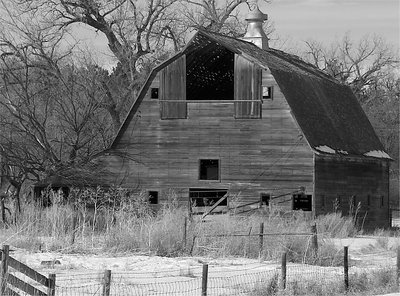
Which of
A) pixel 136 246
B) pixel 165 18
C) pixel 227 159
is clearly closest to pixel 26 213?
pixel 136 246

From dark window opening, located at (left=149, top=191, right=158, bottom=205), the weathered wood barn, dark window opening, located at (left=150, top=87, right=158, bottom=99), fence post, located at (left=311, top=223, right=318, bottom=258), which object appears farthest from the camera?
dark window opening, located at (left=150, top=87, right=158, bottom=99)

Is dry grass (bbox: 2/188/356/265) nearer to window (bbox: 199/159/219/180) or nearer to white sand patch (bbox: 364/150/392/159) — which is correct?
window (bbox: 199/159/219/180)

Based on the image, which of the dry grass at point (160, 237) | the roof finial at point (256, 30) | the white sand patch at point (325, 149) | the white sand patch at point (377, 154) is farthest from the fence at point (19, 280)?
the roof finial at point (256, 30)

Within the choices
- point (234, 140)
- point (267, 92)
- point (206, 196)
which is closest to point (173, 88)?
point (234, 140)

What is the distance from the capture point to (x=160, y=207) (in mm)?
38812

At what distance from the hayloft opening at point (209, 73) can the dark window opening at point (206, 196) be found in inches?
156

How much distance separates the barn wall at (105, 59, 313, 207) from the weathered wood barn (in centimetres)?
4

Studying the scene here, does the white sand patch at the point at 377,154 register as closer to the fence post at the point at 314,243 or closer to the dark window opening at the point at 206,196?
the dark window opening at the point at 206,196

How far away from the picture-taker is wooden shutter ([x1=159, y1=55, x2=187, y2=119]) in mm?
38750

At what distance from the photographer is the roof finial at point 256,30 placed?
46000mm

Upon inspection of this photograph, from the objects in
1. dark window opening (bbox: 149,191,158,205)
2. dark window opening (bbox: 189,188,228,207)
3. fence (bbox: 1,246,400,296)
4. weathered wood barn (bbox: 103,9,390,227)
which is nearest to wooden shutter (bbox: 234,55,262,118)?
weathered wood barn (bbox: 103,9,390,227)

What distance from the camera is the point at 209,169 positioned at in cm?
4116

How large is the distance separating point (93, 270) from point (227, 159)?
49.5ft

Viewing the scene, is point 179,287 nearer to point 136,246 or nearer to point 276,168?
point 136,246
